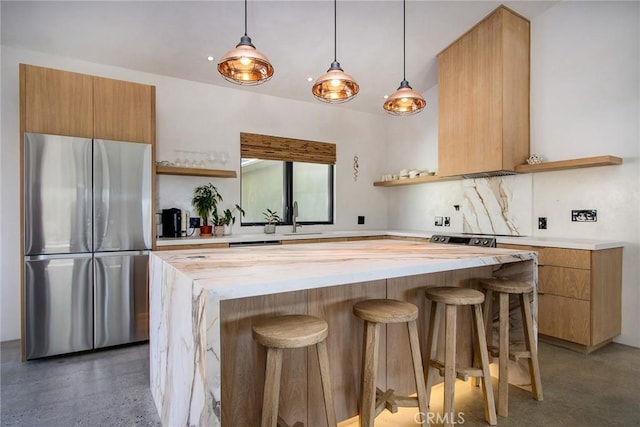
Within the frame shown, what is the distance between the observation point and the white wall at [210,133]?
3.12 meters

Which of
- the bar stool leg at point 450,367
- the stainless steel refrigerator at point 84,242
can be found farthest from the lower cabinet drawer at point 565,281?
the stainless steel refrigerator at point 84,242

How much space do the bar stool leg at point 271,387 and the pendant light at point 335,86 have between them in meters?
1.61

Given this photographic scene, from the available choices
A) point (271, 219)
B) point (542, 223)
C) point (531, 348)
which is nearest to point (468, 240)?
point (542, 223)

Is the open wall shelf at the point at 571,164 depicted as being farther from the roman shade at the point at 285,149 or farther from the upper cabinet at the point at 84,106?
the upper cabinet at the point at 84,106

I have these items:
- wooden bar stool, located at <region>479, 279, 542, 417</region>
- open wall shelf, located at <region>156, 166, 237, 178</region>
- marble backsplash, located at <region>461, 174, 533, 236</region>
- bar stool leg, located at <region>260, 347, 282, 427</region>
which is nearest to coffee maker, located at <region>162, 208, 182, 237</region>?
open wall shelf, located at <region>156, 166, 237, 178</region>

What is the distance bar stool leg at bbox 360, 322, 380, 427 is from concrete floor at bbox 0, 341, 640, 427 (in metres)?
0.29

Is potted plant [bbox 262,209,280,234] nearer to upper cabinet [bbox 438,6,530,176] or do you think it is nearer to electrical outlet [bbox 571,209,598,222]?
upper cabinet [bbox 438,6,530,176]

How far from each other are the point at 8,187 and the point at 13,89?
0.90 metres

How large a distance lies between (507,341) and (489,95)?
267 centimetres

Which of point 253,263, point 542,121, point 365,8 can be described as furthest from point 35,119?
point 542,121

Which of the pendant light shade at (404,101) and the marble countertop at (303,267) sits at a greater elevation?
the pendant light shade at (404,101)

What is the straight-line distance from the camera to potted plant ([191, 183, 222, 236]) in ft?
12.8

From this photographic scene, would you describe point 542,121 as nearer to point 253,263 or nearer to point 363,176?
point 363,176

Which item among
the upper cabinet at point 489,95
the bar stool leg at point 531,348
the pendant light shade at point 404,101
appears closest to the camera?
the bar stool leg at point 531,348
